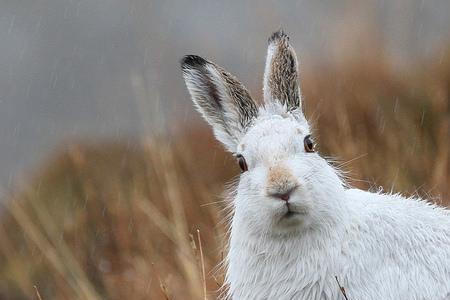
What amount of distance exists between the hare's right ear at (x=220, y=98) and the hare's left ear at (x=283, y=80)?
0.12m

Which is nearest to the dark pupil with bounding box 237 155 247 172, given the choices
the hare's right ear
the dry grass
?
the hare's right ear

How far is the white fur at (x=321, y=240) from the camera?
15.0ft

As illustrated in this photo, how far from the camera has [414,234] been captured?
4758 mm

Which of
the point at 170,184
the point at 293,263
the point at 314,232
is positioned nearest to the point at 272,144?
the point at 314,232

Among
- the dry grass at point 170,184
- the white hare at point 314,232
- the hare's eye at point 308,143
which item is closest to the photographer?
the white hare at point 314,232

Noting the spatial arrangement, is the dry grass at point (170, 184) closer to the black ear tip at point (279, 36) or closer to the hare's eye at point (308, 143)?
the black ear tip at point (279, 36)

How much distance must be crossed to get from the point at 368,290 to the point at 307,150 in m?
0.71

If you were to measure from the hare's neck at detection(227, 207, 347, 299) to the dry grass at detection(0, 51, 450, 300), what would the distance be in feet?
6.32

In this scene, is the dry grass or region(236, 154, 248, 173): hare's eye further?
the dry grass

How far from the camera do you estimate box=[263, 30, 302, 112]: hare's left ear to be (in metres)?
5.04

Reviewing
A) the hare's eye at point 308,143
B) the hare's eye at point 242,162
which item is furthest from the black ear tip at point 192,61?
the hare's eye at point 308,143

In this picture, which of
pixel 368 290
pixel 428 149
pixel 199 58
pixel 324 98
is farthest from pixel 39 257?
pixel 368 290

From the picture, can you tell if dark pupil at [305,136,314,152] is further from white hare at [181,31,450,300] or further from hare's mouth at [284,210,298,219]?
hare's mouth at [284,210,298,219]

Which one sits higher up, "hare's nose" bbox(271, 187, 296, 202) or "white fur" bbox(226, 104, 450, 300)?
"hare's nose" bbox(271, 187, 296, 202)
